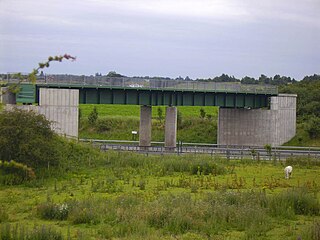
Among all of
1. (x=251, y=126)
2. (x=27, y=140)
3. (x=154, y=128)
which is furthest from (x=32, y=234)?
(x=154, y=128)

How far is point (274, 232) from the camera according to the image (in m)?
20.4

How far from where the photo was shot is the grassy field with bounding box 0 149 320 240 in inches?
788

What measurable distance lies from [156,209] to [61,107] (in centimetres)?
3821

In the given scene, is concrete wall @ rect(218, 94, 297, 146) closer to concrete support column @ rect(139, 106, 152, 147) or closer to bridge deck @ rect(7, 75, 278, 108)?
bridge deck @ rect(7, 75, 278, 108)

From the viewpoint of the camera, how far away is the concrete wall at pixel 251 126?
71.8 m

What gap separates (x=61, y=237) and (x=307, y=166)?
30.5m

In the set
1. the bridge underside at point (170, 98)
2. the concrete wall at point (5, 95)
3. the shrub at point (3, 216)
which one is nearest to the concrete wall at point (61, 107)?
the concrete wall at point (5, 95)

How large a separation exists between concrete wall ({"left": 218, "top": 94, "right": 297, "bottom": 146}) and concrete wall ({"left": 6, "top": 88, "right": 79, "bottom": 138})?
69.3 feet

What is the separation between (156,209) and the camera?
2202 centimetres

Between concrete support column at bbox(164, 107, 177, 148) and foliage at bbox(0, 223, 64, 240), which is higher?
concrete support column at bbox(164, 107, 177, 148)

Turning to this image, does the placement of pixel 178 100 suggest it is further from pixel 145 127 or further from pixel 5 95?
pixel 5 95

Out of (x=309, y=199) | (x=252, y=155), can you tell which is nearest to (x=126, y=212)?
(x=309, y=199)

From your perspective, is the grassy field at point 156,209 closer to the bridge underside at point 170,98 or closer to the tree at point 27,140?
the tree at point 27,140

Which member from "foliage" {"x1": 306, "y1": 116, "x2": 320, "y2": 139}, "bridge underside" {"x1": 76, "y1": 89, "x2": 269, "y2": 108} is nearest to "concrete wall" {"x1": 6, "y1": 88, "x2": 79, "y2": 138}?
"bridge underside" {"x1": 76, "y1": 89, "x2": 269, "y2": 108}
